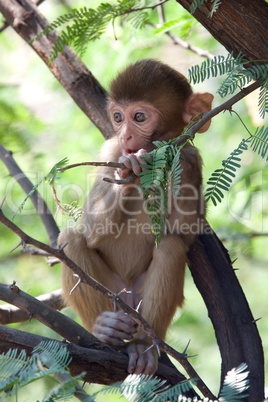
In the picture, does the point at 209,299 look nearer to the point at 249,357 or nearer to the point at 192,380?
the point at 249,357

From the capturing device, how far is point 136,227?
6.29 meters

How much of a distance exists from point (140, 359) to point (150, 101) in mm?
2203

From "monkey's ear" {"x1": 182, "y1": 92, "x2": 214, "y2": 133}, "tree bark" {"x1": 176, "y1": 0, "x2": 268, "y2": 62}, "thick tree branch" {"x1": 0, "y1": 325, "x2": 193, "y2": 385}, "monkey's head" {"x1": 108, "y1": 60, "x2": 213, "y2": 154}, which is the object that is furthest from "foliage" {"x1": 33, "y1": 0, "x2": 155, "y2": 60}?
"thick tree branch" {"x1": 0, "y1": 325, "x2": 193, "y2": 385}

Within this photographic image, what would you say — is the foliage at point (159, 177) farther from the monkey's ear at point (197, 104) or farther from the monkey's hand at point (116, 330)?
the monkey's ear at point (197, 104)

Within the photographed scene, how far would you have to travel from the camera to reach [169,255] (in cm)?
585

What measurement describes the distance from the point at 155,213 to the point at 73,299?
7.46 ft

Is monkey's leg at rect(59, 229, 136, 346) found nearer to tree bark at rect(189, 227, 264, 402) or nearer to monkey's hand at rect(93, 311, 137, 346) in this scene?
monkey's hand at rect(93, 311, 137, 346)

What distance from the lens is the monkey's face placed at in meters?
5.68

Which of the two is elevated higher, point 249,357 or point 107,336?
point 107,336

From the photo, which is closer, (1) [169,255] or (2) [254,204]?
(1) [169,255]

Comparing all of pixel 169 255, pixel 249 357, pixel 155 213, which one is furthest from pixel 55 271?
pixel 155 213

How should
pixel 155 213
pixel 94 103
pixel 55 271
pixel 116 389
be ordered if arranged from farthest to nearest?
pixel 55 271 → pixel 94 103 → pixel 155 213 → pixel 116 389

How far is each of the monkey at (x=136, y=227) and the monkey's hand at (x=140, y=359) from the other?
3 cm

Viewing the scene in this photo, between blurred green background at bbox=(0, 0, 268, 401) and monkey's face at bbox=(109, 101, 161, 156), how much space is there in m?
0.74
